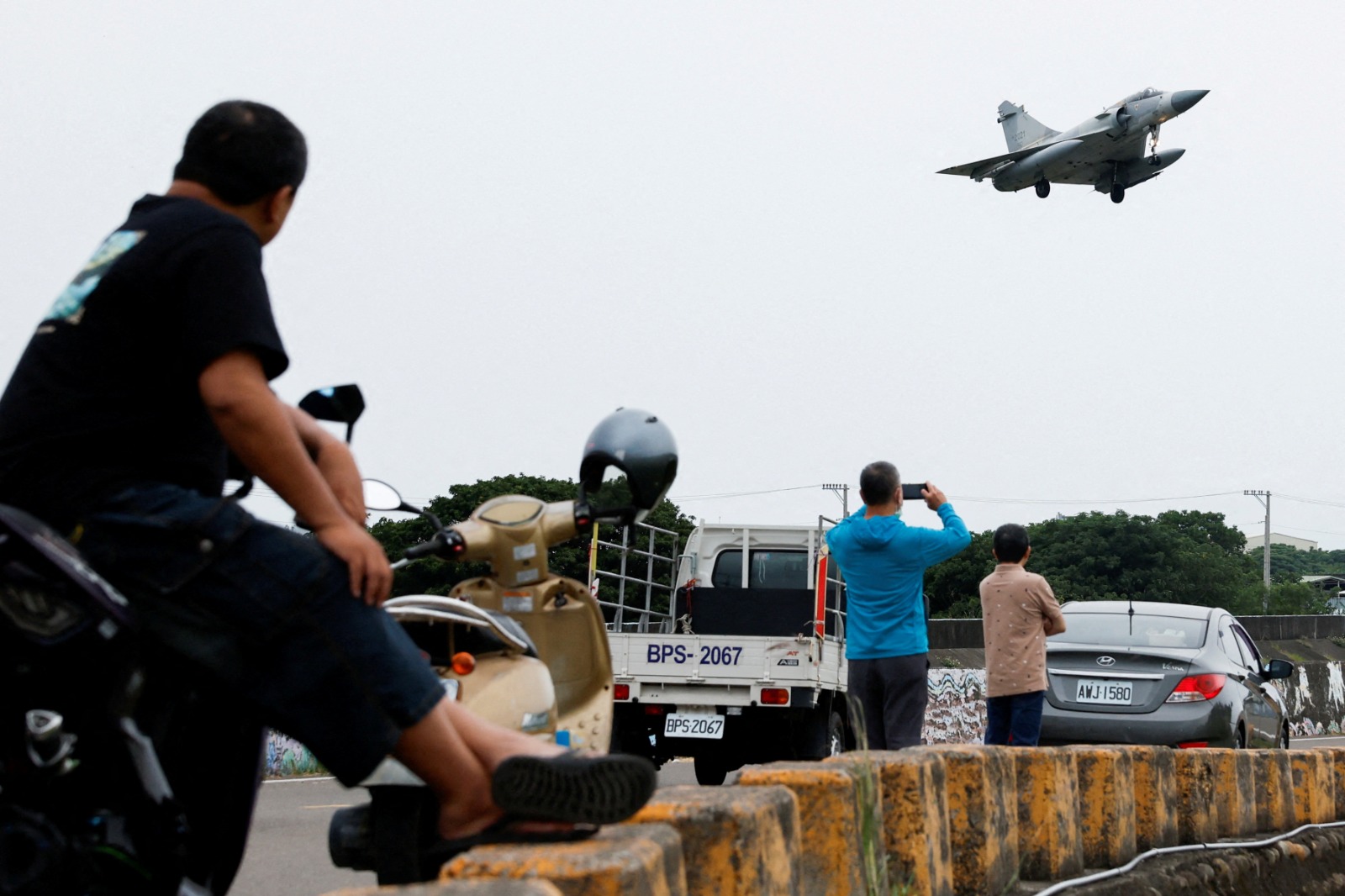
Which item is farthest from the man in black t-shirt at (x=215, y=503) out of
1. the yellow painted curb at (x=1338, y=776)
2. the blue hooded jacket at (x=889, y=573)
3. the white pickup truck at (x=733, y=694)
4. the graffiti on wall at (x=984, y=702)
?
the graffiti on wall at (x=984, y=702)

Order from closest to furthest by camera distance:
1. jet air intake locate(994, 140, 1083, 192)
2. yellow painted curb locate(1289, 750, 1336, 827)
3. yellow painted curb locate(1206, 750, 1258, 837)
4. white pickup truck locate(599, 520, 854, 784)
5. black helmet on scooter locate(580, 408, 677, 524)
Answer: black helmet on scooter locate(580, 408, 677, 524) → yellow painted curb locate(1206, 750, 1258, 837) → yellow painted curb locate(1289, 750, 1336, 827) → white pickup truck locate(599, 520, 854, 784) → jet air intake locate(994, 140, 1083, 192)

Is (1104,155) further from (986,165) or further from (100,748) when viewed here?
(100,748)

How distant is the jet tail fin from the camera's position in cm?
6819

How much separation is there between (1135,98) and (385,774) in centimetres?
5217

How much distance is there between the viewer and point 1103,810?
506cm

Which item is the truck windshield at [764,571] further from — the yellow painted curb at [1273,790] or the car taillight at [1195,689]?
the yellow painted curb at [1273,790]

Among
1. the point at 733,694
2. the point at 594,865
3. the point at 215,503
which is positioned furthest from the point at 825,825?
the point at 733,694

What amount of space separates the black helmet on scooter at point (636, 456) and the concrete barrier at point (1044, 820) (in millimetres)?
1269

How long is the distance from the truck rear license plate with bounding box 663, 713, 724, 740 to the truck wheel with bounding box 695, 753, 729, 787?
102 cm

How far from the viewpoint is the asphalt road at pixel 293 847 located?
769 centimetres

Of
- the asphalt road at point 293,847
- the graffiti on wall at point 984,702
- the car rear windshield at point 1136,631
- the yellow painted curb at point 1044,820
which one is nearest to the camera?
the yellow painted curb at point 1044,820

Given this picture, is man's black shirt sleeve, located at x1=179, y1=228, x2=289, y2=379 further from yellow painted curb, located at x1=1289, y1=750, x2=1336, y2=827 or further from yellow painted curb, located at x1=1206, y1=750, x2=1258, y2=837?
yellow painted curb, located at x1=1289, y1=750, x2=1336, y2=827

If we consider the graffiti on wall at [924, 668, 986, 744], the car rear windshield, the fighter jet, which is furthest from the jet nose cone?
the car rear windshield

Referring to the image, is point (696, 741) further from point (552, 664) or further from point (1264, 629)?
point (1264, 629)
